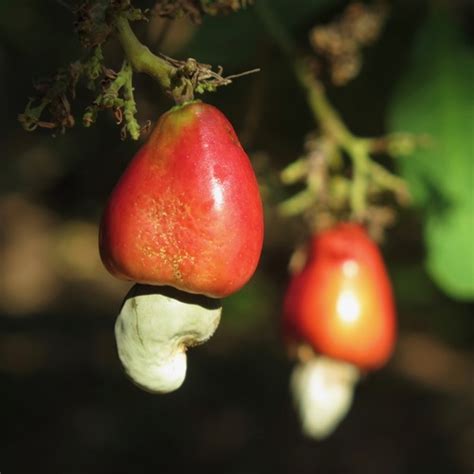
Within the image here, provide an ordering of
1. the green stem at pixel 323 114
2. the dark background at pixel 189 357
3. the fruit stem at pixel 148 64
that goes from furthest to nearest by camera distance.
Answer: the dark background at pixel 189 357
the green stem at pixel 323 114
the fruit stem at pixel 148 64

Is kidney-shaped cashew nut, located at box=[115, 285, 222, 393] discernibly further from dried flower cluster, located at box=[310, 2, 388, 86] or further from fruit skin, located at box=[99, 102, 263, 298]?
dried flower cluster, located at box=[310, 2, 388, 86]

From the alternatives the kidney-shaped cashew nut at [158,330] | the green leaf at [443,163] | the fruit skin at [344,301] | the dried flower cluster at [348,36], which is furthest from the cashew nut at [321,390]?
the kidney-shaped cashew nut at [158,330]

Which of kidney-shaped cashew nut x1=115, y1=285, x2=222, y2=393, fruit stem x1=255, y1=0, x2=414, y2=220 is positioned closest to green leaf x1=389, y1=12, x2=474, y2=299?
fruit stem x1=255, y1=0, x2=414, y2=220

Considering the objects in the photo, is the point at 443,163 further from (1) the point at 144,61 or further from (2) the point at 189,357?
(2) the point at 189,357

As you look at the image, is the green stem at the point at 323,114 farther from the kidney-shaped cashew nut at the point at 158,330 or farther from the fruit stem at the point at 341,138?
the kidney-shaped cashew nut at the point at 158,330

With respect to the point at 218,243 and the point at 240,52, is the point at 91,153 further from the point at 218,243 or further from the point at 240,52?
the point at 218,243

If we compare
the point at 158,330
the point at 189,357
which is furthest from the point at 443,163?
the point at 189,357
